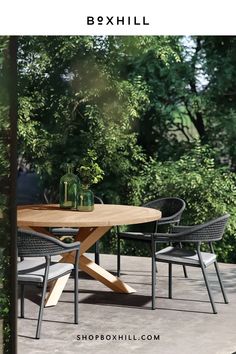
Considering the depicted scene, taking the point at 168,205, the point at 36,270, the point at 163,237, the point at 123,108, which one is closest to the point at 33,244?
the point at 36,270

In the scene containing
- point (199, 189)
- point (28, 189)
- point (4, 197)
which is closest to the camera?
point (4, 197)

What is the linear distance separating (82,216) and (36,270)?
751mm

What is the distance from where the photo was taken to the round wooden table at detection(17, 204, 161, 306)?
5152 mm

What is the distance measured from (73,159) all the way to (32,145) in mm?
706

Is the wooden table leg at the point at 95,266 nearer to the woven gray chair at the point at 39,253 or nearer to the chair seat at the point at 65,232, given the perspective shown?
the chair seat at the point at 65,232

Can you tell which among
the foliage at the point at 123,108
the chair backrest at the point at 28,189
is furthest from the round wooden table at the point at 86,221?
the chair backrest at the point at 28,189

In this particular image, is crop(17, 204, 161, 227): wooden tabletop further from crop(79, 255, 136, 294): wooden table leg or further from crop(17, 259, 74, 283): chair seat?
crop(79, 255, 136, 294): wooden table leg

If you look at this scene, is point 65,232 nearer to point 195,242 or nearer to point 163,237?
point 163,237

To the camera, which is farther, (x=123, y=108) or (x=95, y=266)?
(x=123, y=108)

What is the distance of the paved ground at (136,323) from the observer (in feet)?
14.5
